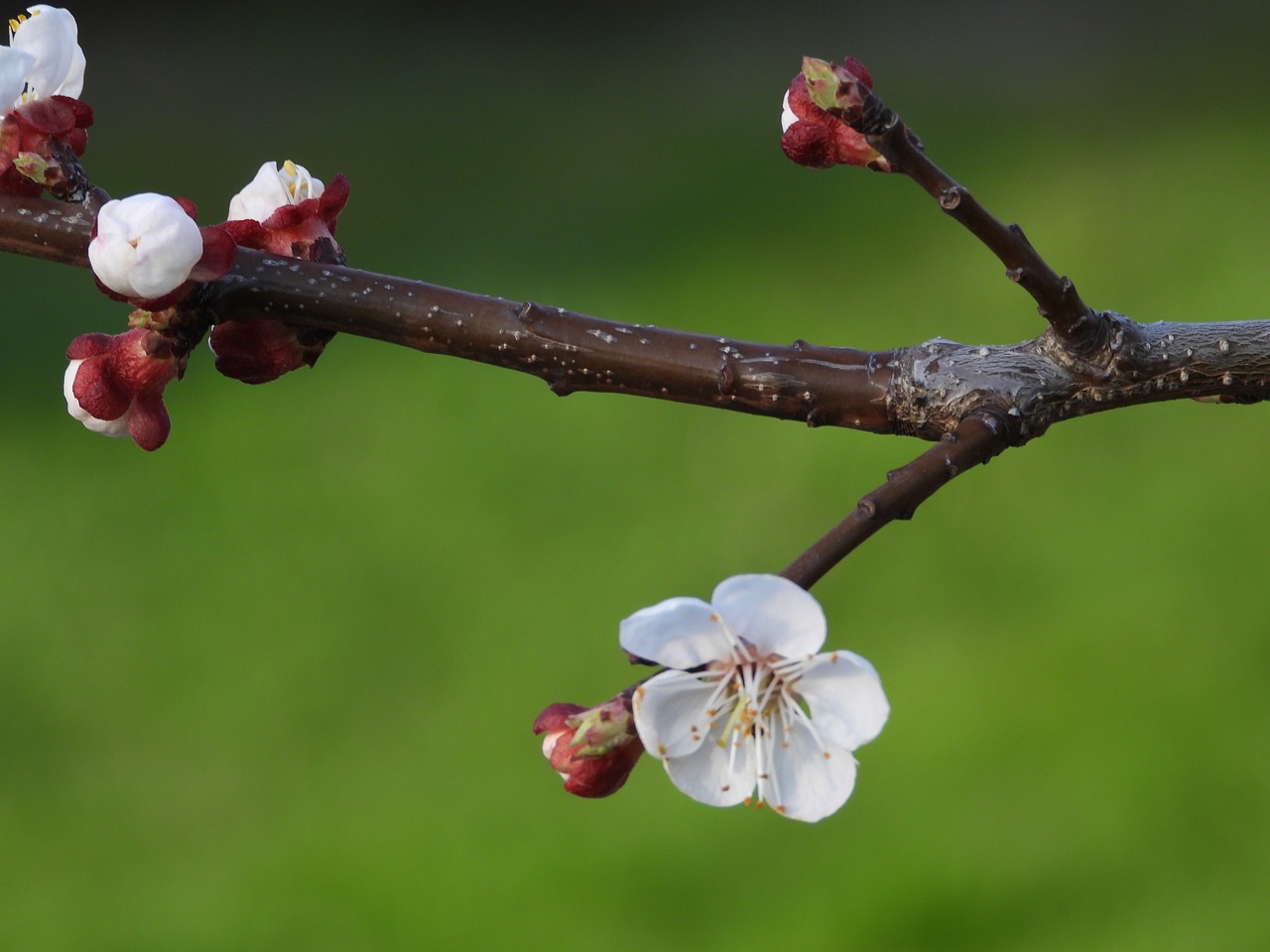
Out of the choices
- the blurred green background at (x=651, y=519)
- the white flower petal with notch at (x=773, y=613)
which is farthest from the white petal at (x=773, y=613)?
the blurred green background at (x=651, y=519)

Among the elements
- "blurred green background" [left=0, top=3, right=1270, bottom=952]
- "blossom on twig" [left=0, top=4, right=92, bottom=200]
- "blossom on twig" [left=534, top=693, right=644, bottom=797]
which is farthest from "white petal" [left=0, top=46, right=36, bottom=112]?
"blurred green background" [left=0, top=3, right=1270, bottom=952]

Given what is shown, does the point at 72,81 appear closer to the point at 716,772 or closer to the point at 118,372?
the point at 118,372

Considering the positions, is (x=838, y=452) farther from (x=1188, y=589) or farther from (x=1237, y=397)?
(x=1237, y=397)

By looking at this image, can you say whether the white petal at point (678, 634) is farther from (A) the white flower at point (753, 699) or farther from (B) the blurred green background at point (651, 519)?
(B) the blurred green background at point (651, 519)

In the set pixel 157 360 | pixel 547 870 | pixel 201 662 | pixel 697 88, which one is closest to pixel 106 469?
pixel 201 662

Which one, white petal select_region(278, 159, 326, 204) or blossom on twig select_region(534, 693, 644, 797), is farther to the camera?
white petal select_region(278, 159, 326, 204)

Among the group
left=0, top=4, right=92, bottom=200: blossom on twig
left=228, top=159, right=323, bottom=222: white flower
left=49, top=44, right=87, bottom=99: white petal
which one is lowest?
left=0, top=4, right=92, bottom=200: blossom on twig

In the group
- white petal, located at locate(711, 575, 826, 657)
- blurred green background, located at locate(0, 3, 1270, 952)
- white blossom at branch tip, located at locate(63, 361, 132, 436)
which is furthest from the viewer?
blurred green background, located at locate(0, 3, 1270, 952)

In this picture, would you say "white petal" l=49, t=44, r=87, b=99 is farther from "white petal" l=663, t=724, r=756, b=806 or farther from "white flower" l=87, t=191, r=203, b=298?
"white petal" l=663, t=724, r=756, b=806
